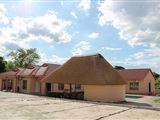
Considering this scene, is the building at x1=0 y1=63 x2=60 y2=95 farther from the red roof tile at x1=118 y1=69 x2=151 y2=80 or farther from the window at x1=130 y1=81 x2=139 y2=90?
the window at x1=130 y1=81 x2=139 y2=90

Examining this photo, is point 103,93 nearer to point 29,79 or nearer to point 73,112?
point 73,112

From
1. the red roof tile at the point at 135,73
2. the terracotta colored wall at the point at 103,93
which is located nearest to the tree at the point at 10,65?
the red roof tile at the point at 135,73

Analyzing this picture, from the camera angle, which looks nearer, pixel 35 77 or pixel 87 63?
pixel 87 63

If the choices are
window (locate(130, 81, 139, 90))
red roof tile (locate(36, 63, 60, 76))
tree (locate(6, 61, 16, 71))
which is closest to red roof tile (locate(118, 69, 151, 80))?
window (locate(130, 81, 139, 90))

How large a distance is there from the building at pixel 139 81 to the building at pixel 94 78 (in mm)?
14427

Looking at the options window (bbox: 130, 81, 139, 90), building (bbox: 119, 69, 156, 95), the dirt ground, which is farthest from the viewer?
window (bbox: 130, 81, 139, 90)

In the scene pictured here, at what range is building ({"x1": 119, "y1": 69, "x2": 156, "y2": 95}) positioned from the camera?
153 ft

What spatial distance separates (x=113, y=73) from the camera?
32656 mm

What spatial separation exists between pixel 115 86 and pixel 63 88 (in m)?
11.9

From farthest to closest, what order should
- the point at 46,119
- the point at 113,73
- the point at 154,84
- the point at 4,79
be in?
the point at 154,84
the point at 4,79
the point at 113,73
the point at 46,119

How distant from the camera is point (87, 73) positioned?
1267 inches

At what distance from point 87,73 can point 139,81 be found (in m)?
17.5

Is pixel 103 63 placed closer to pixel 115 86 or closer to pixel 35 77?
pixel 115 86

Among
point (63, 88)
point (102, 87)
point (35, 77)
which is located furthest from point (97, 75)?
point (35, 77)
